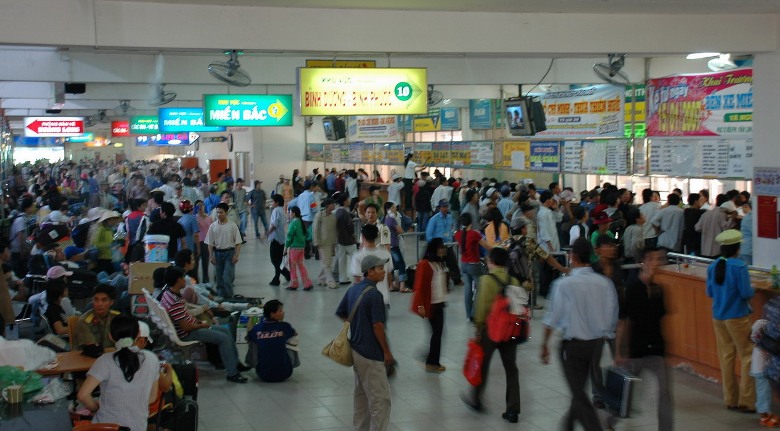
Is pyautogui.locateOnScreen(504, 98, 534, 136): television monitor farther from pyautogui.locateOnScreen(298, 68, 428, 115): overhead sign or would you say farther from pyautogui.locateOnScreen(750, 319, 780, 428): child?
pyautogui.locateOnScreen(750, 319, 780, 428): child

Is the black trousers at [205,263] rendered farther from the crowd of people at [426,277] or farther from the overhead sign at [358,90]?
the overhead sign at [358,90]

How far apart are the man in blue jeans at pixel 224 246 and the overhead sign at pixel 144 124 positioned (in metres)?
16.2

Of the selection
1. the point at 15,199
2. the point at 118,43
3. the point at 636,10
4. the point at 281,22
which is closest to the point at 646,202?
the point at 636,10

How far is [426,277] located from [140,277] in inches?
140

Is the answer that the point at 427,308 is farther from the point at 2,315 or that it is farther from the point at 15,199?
the point at 15,199

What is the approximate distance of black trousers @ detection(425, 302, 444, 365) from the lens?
8977 millimetres

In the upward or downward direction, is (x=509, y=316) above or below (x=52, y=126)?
below

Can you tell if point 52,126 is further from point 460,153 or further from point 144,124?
point 460,153

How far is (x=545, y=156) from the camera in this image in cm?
1961

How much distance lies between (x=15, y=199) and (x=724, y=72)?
19.4m

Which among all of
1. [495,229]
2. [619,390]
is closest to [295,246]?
[495,229]

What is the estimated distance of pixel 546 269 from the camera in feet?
44.8

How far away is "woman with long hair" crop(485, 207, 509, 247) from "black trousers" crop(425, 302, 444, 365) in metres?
2.47

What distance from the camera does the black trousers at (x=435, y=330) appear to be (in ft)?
29.5
